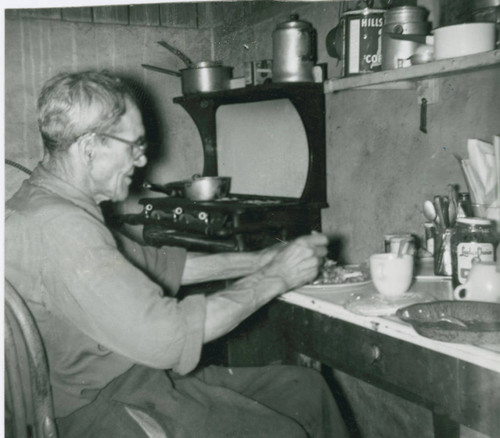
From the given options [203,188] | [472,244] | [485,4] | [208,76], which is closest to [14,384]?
[472,244]

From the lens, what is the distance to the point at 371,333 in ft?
4.26

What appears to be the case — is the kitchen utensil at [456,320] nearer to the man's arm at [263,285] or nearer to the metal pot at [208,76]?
the man's arm at [263,285]

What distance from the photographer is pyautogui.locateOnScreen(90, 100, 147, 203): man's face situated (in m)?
1.40

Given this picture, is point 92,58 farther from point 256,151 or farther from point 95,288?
point 95,288

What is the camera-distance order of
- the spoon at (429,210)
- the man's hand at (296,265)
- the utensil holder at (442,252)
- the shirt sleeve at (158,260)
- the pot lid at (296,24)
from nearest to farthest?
the man's hand at (296,265) → the utensil holder at (442,252) → the shirt sleeve at (158,260) → the spoon at (429,210) → the pot lid at (296,24)

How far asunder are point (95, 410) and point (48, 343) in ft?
0.63

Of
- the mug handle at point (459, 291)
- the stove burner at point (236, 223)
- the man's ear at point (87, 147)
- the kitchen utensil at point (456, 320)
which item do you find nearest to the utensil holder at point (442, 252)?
the mug handle at point (459, 291)

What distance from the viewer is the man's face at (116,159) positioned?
1402 millimetres

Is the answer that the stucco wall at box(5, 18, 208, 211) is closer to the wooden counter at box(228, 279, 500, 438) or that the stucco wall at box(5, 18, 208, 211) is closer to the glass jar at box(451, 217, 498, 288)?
the wooden counter at box(228, 279, 500, 438)

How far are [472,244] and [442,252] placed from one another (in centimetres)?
23

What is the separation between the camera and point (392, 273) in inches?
56.0

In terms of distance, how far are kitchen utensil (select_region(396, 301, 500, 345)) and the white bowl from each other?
2.11 ft

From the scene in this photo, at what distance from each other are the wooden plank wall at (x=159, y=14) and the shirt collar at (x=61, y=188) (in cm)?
187

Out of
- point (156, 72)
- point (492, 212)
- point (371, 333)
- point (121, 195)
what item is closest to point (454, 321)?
point (371, 333)
